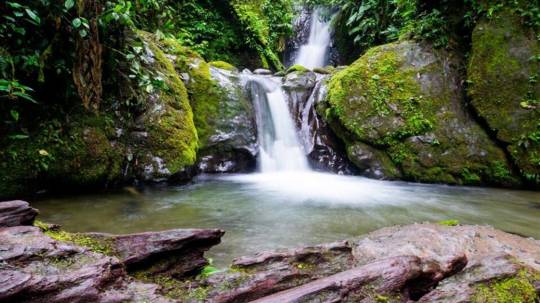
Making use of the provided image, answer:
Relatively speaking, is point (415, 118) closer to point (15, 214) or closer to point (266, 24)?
point (15, 214)

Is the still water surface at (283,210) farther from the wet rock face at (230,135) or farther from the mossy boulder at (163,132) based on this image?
the wet rock face at (230,135)

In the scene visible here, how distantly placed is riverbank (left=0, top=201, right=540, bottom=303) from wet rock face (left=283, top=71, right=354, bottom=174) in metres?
5.67

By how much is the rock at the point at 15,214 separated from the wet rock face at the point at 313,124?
21.1ft

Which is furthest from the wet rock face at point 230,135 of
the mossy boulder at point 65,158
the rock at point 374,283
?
the rock at point 374,283

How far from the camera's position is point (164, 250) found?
194cm

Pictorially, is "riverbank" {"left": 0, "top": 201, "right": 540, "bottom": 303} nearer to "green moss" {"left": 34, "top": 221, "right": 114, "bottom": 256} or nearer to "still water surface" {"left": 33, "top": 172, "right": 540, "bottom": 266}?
"green moss" {"left": 34, "top": 221, "right": 114, "bottom": 256}

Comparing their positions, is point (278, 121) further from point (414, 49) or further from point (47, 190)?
point (47, 190)

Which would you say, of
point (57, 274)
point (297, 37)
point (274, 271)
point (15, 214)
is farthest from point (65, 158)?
point (297, 37)

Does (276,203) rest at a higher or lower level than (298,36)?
lower

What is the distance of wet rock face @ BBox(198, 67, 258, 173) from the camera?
7227 mm

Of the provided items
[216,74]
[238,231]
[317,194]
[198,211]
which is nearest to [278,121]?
[216,74]

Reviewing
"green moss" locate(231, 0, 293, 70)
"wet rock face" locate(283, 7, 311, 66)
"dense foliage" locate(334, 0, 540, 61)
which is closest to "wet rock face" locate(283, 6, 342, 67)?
"wet rock face" locate(283, 7, 311, 66)

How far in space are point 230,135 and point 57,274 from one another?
6.03 meters

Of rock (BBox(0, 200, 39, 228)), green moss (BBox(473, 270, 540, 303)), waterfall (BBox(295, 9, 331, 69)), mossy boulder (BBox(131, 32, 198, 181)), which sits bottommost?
green moss (BBox(473, 270, 540, 303))
